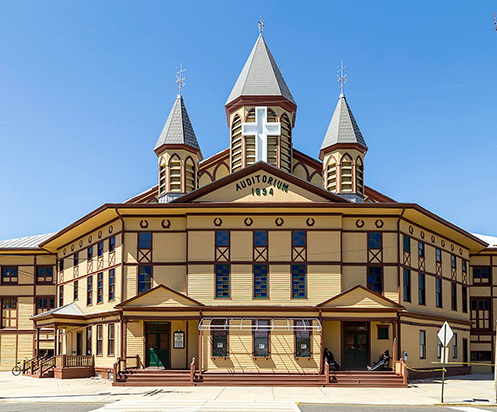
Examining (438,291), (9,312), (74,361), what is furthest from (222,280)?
(9,312)

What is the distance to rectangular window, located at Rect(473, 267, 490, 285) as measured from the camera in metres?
46.5

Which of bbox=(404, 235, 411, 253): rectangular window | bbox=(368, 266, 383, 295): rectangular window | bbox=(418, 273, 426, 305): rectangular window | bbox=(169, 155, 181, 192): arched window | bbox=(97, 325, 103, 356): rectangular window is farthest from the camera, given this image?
bbox=(169, 155, 181, 192): arched window

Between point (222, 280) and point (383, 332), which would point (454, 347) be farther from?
point (222, 280)

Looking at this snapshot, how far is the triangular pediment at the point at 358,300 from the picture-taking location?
31500mm

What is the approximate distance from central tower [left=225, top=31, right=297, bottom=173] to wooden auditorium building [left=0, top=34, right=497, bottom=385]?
1.97 feet

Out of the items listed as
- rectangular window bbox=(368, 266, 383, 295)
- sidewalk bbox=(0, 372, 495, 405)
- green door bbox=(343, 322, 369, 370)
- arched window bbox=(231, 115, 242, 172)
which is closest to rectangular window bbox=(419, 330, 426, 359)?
sidewalk bbox=(0, 372, 495, 405)

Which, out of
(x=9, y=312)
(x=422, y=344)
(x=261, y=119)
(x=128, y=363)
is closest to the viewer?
(x=128, y=363)

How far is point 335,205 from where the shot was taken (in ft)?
108

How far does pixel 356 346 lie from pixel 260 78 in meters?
18.4

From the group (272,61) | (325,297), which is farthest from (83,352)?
(272,61)

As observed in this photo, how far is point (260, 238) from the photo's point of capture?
33.3 meters

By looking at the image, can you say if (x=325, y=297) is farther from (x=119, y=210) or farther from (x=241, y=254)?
(x=119, y=210)

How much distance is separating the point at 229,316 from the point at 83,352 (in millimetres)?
11486

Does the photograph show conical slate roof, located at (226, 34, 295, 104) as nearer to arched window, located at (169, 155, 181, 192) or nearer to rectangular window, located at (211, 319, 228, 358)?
arched window, located at (169, 155, 181, 192)
